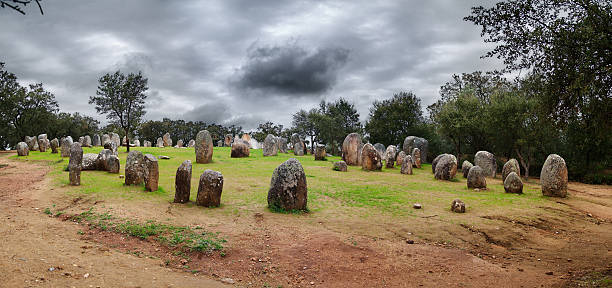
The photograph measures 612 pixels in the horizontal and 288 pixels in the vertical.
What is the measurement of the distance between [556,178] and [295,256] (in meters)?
14.9

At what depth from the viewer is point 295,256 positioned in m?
8.07

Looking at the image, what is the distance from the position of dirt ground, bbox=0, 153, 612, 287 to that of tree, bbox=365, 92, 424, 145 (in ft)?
114

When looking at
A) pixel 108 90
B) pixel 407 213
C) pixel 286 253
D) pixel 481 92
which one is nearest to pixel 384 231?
pixel 407 213

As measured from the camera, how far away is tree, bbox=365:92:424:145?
46.0m

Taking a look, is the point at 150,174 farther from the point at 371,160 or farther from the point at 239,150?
the point at 239,150

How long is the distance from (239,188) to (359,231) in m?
7.69

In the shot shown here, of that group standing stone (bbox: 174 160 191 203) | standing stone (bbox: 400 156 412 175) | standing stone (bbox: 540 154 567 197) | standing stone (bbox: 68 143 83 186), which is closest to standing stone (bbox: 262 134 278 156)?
standing stone (bbox: 400 156 412 175)

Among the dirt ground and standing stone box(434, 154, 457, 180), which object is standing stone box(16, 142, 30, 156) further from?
standing stone box(434, 154, 457, 180)

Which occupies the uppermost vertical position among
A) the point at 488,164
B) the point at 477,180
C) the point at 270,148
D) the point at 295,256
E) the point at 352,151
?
the point at 352,151

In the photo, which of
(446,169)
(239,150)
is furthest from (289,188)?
(239,150)

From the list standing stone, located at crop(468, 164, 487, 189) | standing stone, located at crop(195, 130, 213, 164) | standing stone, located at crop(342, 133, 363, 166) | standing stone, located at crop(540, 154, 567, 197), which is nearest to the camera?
standing stone, located at crop(540, 154, 567, 197)

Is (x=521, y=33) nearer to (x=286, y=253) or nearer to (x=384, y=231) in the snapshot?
(x=384, y=231)

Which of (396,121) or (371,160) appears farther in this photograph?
(396,121)

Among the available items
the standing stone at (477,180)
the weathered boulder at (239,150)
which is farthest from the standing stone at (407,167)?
the weathered boulder at (239,150)
